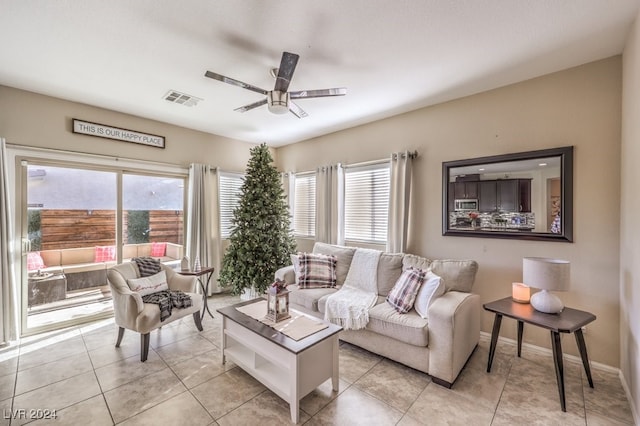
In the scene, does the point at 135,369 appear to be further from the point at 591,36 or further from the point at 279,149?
the point at 591,36

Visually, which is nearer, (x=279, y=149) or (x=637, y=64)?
(x=637, y=64)

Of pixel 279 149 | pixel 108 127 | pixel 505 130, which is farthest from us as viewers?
pixel 279 149

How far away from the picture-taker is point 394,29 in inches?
83.3

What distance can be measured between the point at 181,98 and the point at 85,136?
4.76ft

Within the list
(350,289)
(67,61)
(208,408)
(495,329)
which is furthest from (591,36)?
(67,61)

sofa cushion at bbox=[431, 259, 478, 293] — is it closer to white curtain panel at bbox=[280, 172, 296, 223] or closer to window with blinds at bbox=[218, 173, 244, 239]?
white curtain panel at bbox=[280, 172, 296, 223]

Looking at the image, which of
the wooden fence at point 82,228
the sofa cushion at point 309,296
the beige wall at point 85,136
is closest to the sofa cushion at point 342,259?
the sofa cushion at point 309,296

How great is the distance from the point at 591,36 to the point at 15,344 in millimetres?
6317

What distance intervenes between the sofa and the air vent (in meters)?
2.75

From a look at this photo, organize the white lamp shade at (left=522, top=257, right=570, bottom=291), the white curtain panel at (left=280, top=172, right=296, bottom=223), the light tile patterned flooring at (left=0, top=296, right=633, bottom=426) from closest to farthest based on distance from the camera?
1. the light tile patterned flooring at (left=0, top=296, right=633, bottom=426)
2. the white lamp shade at (left=522, top=257, right=570, bottom=291)
3. the white curtain panel at (left=280, top=172, right=296, bottom=223)

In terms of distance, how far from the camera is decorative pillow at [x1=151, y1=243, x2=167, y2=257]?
171 inches

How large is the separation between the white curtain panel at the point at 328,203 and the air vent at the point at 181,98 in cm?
217

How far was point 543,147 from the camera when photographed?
9.19 ft

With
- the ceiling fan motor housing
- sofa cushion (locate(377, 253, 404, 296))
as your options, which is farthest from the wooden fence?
sofa cushion (locate(377, 253, 404, 296))
